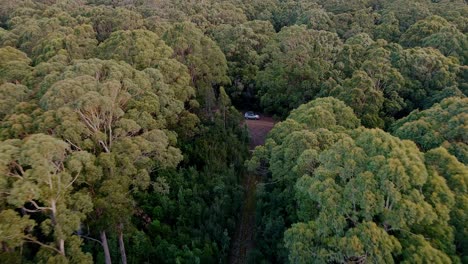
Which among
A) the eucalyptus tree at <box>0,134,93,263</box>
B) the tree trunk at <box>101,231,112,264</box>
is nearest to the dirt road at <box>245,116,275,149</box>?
the tree trunk at <box>101,231,112,264</box>

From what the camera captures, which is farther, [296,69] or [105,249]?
[296,69]

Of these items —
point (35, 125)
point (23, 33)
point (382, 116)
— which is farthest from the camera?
point (23, 33)

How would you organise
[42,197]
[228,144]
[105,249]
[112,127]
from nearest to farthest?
[42,197] < [105,249] < [112,127] < [228,144]

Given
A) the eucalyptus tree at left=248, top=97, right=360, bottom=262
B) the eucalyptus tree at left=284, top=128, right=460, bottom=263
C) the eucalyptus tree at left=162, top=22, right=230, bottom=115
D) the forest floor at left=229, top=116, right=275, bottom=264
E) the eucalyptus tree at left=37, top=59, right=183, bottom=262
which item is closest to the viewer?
the eucalyptus tree at left=284, top=128, right=460, bottom=263

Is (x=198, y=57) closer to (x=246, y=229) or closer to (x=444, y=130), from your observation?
(x=246, y=229)

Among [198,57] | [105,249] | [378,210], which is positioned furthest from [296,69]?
[105,249]

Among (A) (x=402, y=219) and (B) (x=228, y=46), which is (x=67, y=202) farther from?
(B) (x=228, y=46)

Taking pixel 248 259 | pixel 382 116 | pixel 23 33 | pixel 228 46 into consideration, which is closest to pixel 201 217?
pixel 248 259

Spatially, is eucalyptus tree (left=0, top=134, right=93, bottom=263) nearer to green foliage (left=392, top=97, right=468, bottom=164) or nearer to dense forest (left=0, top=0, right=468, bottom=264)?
dense forest (left=0, top=0, right=468, bottom=264)
